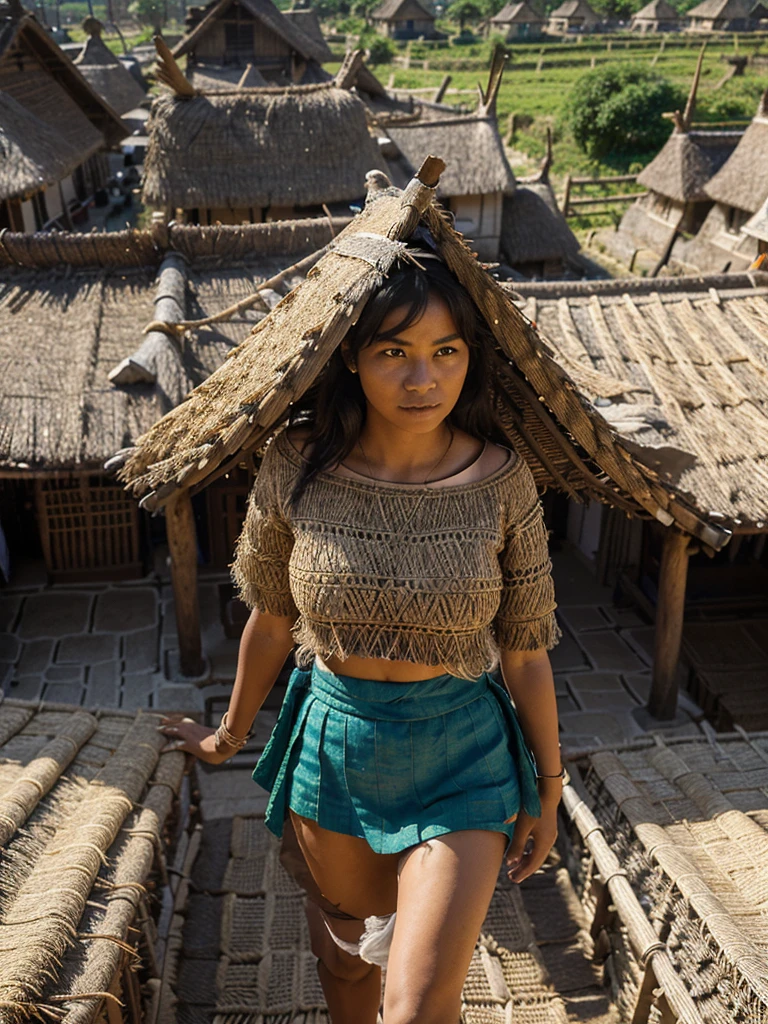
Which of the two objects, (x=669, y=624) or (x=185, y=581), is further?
(x=185, y=581)

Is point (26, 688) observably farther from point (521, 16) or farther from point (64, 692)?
point (521, 16)

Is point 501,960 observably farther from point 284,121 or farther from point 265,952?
point 284,121

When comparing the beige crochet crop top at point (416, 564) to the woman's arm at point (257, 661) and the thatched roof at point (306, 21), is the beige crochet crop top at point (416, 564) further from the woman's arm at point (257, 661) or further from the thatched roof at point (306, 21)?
the thatched roof at point (306, 21)

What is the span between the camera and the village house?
12.1 metres

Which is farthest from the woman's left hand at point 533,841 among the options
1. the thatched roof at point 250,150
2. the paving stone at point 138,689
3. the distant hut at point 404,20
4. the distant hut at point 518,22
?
the distant hut at point 404,20

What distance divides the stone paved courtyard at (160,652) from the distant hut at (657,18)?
170 feet

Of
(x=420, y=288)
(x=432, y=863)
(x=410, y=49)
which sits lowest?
(x=432, y=863)

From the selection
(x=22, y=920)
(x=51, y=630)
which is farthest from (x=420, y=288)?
(x=51, y=630)

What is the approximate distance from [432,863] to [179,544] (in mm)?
4075

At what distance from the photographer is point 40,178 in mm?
12016

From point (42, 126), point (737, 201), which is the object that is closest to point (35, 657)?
point (42, 126)

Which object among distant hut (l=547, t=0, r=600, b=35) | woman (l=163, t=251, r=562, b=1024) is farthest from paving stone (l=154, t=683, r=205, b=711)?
distant hut (l=547, t=0, r=600, b=35)

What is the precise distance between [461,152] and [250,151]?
5590 millimetres

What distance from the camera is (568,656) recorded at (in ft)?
22.1
